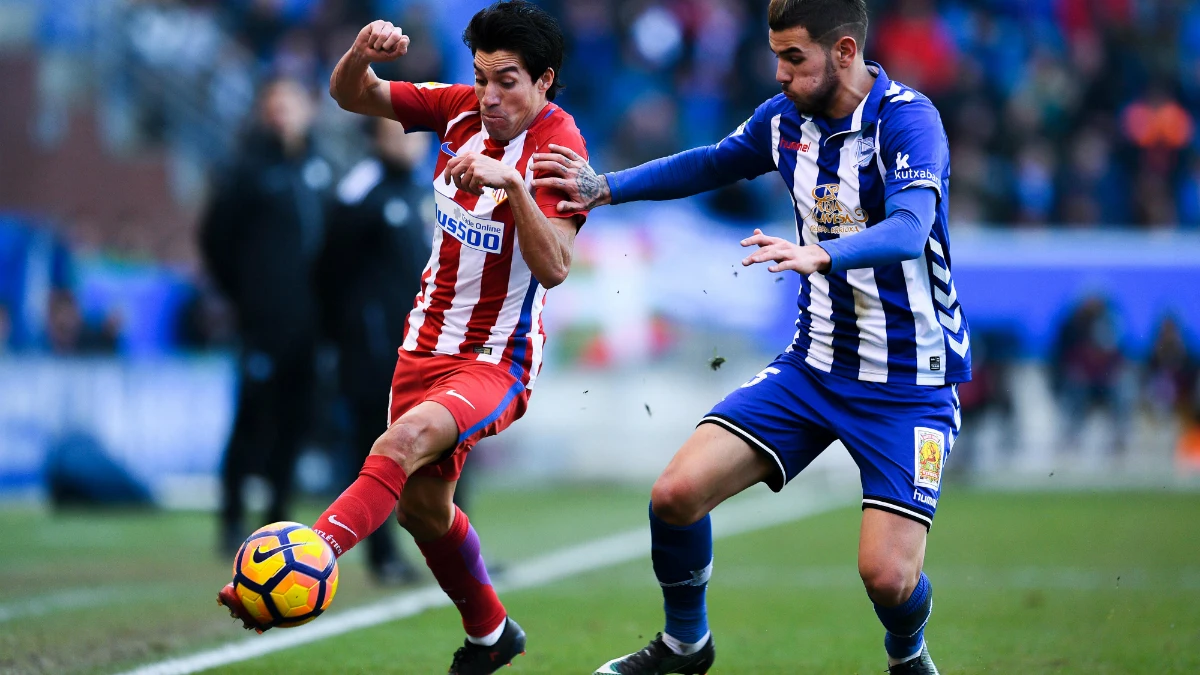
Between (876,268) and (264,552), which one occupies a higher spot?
(876,268)

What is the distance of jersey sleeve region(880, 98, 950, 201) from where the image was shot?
462 cm

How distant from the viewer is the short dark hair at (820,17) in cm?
479

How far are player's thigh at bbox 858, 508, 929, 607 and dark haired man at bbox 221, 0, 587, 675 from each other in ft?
4.33

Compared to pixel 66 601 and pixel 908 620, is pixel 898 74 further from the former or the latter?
pixel 908 620

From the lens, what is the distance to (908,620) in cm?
484

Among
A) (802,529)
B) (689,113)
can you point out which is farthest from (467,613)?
(689,113)

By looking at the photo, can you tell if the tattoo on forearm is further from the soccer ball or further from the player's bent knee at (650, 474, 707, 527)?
the soccer ball

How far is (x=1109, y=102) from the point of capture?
18.5m

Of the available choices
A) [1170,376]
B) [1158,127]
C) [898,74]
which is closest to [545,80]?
[1170,376]

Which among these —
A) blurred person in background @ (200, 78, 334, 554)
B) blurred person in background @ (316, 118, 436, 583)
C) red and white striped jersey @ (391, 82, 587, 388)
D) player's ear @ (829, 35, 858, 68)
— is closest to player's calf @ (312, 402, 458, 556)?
red and white striped jersey @ (391, 82, 587, 388)

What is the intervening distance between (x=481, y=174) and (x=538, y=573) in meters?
4.75

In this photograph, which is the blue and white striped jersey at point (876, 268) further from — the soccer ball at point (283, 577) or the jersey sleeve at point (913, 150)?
the soccer ball at point (283, 577)

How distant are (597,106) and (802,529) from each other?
912 centimetres

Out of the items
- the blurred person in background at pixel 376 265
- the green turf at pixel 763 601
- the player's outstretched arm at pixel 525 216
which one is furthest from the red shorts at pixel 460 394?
the blurred person in background at pixel 376 265
